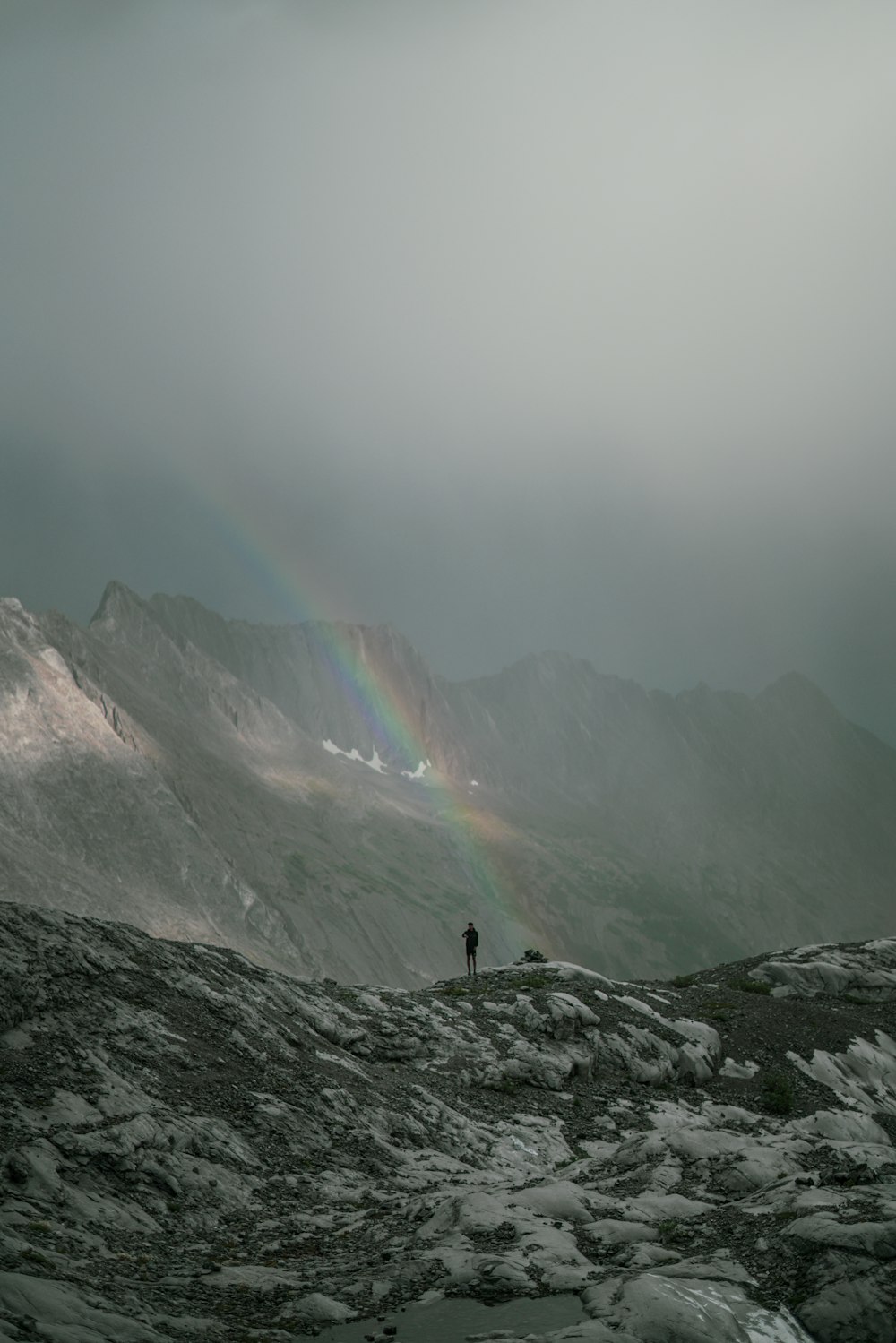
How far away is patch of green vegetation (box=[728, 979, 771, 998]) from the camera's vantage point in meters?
51.1

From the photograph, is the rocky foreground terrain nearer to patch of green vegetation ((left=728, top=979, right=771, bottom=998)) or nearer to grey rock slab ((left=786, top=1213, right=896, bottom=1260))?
grey rock slab ((left=786, top=1213, right=896, bottom=1260))

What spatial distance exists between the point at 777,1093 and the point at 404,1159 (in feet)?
58.9

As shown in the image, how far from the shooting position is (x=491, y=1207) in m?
Answer: 19.4

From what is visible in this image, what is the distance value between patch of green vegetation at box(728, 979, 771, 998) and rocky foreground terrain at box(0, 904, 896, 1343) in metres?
8.96

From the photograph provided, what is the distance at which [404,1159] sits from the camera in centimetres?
2500

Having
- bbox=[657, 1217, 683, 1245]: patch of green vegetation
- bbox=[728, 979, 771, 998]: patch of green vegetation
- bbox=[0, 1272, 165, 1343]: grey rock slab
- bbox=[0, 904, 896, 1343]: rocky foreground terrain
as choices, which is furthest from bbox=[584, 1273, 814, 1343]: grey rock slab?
bbox=[728, 979, 771, 998]: patch of green vegetation

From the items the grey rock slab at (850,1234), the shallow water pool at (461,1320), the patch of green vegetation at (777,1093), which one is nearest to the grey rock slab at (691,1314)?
the shallow water pool at (461,1320)

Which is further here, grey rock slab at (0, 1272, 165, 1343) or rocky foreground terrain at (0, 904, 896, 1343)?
rocky foreground terrain at (0, 904, 896, 1343)

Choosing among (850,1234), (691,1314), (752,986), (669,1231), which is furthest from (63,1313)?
(752,986)

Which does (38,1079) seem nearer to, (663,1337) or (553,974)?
(663,1337)

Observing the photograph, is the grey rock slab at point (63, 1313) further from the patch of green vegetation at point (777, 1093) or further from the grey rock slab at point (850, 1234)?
the patch of green vegetation at point (777, 1093)

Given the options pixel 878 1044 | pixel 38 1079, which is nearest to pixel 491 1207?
pixel 38 1079

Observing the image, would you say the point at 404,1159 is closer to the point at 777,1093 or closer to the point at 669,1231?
the point at 669,1231

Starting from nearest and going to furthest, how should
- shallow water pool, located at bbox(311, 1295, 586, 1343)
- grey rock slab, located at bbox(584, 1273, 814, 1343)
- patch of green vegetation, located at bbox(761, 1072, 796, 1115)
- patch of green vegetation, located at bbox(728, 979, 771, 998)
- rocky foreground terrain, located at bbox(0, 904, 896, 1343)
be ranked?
grey rock slab, located at bbox(584, 1273, 814, 1343)
shallow water pool, located at bbox(311, 1295, 586, 1343)
rocky foreground terrain, located at bbox(0, 904, 896, 1343)
patch of green vegetation, located at bbox(761, 1072, 796, 1115)
patch of green vegetation, located at bbox(728, 979, 771, 998)
